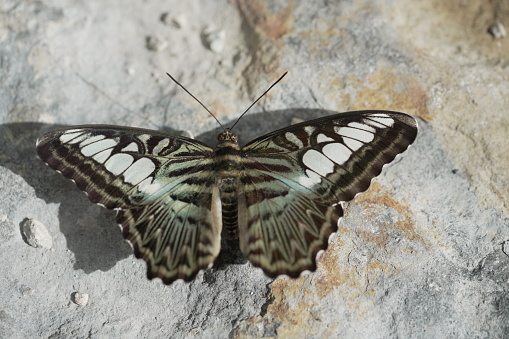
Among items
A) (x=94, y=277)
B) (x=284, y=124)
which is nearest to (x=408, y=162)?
(x=284, y=124)

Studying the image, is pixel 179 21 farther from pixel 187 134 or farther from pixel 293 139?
pixel 293 139

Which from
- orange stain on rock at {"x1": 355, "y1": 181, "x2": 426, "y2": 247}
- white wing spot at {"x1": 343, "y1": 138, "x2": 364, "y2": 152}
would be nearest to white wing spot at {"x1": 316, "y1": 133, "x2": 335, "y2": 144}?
white wing spot at {"x1": 343, "y1": 138, "x2": 364, "y2": 152}

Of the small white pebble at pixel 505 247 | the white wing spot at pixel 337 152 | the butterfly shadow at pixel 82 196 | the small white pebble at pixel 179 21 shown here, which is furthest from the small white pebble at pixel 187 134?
the small white pebble at pixel 505 247

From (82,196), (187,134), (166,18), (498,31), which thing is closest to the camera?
(82,196)

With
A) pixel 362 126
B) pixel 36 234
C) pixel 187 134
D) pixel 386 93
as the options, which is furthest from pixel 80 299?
pixel 386 93

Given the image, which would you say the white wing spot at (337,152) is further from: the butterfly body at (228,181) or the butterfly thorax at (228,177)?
the butterfly thorax at (228,177)

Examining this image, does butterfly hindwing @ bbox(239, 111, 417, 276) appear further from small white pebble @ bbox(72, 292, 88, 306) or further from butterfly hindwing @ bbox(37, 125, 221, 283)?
small white pebble @ bbox(72, 292, 88, 306)
